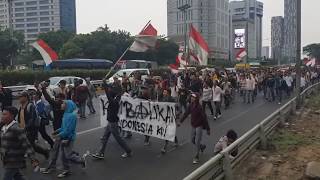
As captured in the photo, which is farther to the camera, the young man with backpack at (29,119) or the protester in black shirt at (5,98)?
the protester in black shirt at (5,98)

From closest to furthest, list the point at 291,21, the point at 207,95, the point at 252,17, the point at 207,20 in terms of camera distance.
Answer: the point at 207,95
the point at 291,21
the point at 207,20
the point at 252,17

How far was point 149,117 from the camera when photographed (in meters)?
11.9

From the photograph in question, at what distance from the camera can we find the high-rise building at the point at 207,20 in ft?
371

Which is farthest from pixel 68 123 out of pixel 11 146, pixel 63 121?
pixel 11 146

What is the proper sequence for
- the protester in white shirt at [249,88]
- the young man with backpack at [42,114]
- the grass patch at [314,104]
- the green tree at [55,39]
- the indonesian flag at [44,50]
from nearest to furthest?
the young man with backpack at [42,114] < the indonesian flag at [44,50] < the grass patch at [314,104] < the protester in white shirt at [249,88] < the green tree at [55,39]

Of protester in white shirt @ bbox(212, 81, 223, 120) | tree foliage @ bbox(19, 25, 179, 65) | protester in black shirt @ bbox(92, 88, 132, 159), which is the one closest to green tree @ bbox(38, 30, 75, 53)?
tree foliage @ bbox(19, 25, 179, 65)

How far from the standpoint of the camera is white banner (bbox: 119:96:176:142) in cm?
1155

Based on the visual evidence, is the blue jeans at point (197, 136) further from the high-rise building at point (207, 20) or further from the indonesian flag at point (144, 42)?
the high-rise building at point (207, 20)

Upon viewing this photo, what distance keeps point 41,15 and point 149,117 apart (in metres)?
110

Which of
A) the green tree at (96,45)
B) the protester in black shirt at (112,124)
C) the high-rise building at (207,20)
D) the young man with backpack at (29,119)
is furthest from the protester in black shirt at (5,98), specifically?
the high-rise building at (207,20)

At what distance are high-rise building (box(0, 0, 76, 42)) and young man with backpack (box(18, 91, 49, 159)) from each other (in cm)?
10022

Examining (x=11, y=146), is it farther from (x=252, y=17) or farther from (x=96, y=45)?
(x=252, y=17)

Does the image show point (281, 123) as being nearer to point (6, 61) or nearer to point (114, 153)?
point (114, 153)

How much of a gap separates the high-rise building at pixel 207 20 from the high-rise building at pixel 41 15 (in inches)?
930
